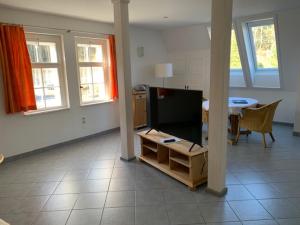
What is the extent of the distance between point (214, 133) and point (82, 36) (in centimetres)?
344

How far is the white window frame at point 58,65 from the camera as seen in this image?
3885mm

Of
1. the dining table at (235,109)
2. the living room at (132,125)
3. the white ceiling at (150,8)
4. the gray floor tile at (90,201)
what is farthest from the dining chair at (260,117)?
the gray floor tile at (90,201)

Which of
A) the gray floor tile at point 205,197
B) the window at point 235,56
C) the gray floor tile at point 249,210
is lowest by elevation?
the gray floor tile at point 249,210

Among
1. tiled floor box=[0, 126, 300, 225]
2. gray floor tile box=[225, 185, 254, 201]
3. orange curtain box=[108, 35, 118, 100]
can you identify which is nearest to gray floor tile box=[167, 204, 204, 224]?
tiled floor box=[0, 126, 300, 225]

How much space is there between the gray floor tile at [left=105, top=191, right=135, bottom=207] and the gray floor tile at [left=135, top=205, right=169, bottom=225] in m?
0.17

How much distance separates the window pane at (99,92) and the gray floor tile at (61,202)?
2713mm

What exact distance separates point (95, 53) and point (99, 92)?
854 mm

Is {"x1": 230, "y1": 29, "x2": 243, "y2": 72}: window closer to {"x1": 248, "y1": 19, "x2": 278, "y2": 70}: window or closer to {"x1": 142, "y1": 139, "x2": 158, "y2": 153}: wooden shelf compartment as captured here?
{"x1": 248, "y1": 19, "x2": 278, "y2": 70}: window

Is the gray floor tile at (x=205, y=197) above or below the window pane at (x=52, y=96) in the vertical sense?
below

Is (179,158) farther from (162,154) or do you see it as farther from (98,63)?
(98,63)

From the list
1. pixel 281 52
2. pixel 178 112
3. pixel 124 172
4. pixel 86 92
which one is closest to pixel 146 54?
pixel 86 92

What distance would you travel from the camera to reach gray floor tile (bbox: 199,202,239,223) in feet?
7.05

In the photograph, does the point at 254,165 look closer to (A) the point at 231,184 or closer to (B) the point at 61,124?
(A) the point at 231,184

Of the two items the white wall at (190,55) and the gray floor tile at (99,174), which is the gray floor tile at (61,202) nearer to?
the gray floor tile at (99,174)
